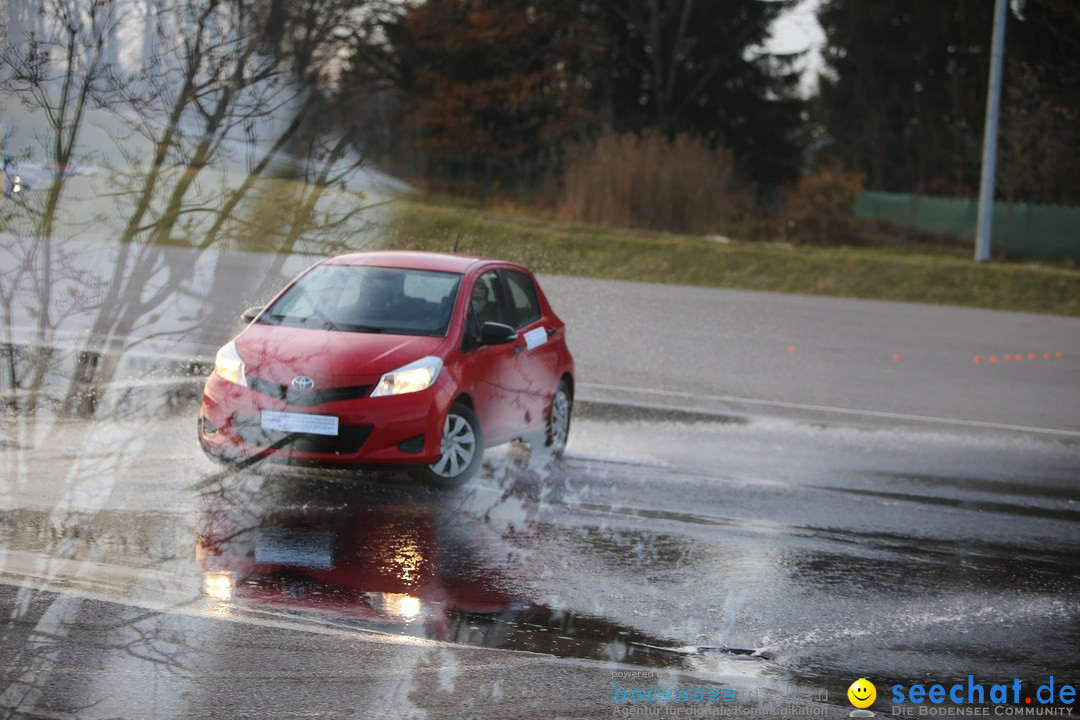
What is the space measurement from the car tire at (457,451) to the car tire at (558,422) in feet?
4.87

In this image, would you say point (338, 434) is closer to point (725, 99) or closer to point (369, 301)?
point (369, 301)

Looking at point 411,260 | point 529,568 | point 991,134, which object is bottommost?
point 529,568

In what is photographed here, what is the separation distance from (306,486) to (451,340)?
4.47 ft

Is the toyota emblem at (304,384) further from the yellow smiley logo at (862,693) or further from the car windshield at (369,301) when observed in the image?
the yellow smiley logo at (862,693)

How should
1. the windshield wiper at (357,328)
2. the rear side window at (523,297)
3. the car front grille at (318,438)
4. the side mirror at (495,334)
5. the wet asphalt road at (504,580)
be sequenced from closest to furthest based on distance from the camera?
the wet asphalt road at (504,580), the car front grille at (318,438), the windshield wiper at (357,328), the side mirror at (495,334), the rear side window at (523,297)

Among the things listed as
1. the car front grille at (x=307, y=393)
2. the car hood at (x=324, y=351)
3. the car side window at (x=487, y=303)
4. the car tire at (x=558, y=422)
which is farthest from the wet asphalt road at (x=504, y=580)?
the car side window at (x=487, y=303)

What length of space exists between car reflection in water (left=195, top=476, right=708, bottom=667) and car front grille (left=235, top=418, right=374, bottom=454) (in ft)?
1.03

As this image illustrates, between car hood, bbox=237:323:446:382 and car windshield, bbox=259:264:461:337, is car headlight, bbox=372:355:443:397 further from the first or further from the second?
car windshield, bbox=259:264:461:337

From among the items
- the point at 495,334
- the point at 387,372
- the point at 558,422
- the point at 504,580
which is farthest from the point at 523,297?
the point at 504,580

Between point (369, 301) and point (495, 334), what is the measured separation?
904 millimetres

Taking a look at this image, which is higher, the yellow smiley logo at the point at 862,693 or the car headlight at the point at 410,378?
the car headlight at the point at 410,378

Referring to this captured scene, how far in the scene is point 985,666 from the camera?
5.89m

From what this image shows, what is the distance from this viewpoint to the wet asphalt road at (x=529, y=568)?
5203mm

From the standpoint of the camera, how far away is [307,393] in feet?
27.5
